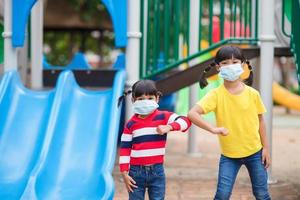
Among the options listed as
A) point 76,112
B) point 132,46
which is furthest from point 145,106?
point 132,46

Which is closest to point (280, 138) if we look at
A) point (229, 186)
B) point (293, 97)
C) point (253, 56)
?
→ point (293, 97)

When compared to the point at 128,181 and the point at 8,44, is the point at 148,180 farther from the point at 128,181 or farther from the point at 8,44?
the point at 8,44

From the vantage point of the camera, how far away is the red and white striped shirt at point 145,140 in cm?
385

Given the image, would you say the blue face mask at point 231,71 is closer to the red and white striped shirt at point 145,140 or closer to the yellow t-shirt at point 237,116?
the yellow t-shirt at point 237,116

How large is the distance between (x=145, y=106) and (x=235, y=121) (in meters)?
0.64

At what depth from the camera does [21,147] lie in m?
5.47

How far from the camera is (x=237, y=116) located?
3.94 m

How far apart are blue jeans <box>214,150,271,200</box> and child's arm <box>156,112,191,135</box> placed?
43 centimetres

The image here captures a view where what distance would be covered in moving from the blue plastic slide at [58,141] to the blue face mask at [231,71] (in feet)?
4.12

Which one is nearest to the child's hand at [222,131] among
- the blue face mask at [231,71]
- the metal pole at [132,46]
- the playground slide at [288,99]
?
the blue face mask at [231,71]

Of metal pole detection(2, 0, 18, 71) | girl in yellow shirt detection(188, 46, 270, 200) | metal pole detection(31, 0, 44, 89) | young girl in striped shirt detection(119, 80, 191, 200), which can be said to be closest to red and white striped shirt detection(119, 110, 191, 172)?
young girl in striped shirt detection(119, 80, 191, 200)

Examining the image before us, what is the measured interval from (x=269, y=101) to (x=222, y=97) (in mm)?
2234

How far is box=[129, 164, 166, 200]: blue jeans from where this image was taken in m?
3.87

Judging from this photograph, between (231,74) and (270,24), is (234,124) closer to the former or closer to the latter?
(231,74)
